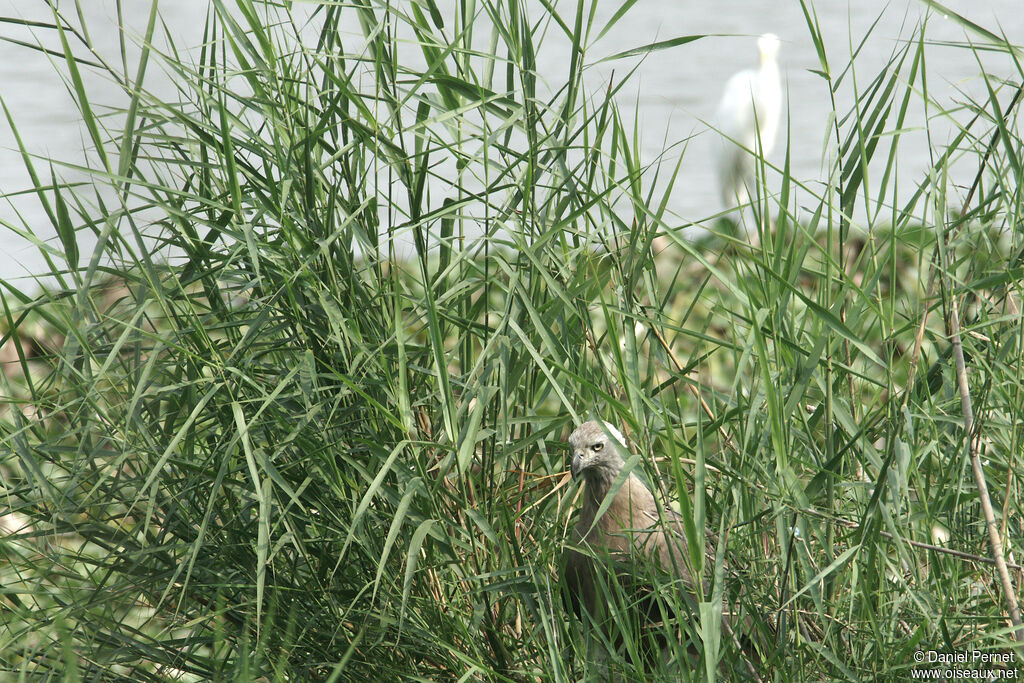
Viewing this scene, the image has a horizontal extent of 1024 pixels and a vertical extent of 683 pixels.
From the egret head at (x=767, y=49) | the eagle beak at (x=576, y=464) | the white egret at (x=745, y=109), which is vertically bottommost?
the eagle beak at (x=576, y=464)

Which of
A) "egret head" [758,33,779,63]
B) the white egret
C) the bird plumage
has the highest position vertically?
"egret head" [758,33,779,63]

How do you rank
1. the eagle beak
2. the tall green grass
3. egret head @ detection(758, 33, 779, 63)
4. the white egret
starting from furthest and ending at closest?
egret head @ detection(758, 33, 779, 63) < the white egret < the eagle beak < the tall green grass

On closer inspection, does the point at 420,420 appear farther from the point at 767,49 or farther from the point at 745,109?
the point at 767,49

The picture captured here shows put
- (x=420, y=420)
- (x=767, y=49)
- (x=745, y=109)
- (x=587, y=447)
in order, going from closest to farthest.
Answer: (x=420, y=420), (x=587, y=447), (x=745, y=109), (x=767, y=49)

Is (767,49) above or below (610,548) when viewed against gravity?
above

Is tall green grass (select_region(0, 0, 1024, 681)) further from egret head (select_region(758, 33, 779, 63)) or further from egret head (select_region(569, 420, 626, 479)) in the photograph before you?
egret head (select_region(758, 33, 779, 63))

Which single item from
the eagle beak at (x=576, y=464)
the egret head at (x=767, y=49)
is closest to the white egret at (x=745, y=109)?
the egret head at (x=767, y=49)

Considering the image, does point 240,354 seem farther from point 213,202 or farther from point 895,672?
point 895,672

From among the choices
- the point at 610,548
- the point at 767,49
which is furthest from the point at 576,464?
the point at 767,49

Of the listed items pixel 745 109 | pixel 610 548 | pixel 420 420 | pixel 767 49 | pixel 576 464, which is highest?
pixel 767 49

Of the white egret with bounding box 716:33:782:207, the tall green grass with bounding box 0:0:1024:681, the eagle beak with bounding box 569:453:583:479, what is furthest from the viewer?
the white egret with bounding box 716:33:782:207

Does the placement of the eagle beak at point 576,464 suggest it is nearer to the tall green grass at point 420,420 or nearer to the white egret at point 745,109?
the tall green grass at point 420,420

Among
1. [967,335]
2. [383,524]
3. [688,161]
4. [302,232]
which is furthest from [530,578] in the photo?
[688,161]

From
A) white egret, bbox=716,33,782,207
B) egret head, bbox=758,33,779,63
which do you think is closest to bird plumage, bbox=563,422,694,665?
white egret, bbox=716,33,782,207
